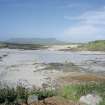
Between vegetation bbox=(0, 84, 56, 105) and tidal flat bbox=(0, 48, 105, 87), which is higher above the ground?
vegetation bbox=(0, 84, 56, 105)

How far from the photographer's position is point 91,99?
33.7 ft

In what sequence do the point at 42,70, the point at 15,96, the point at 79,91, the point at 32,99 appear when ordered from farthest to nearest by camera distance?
the point at 42,70, the point at 15,96, the point at 79,91, the point at 32,99

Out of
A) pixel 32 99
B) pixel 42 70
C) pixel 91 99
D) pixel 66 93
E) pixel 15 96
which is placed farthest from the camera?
pixel 42 70

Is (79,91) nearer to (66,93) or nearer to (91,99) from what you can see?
(66,93)

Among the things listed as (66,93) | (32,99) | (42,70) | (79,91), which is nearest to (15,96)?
(32,99)

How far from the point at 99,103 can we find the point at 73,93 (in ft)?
4.93

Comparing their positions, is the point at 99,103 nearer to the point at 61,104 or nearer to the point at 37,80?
the point at 61,104

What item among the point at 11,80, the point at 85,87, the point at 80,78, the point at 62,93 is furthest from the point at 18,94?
the point at 80,78

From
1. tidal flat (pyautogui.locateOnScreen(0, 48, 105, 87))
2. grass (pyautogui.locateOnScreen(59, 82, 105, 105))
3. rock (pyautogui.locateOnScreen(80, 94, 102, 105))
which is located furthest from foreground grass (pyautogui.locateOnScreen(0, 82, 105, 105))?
tidal flat (pyautogui.locateOnScreen(0, 48, 105, 87))

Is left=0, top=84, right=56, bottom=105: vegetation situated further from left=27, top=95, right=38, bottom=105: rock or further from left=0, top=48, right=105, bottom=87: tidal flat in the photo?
left=0, top=48, right=105, bottom=87: tidal flat

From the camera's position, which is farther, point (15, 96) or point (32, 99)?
point (15, 96)

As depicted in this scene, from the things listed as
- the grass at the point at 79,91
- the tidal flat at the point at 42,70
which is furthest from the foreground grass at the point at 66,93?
the tidal flat at the point at 42,70

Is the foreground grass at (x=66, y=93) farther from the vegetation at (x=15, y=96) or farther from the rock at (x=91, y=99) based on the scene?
the rock at (x=91, y=99)

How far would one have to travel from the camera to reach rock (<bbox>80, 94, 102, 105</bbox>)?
399 inches
